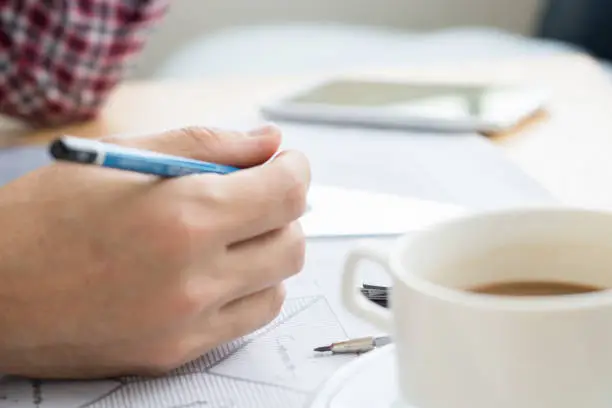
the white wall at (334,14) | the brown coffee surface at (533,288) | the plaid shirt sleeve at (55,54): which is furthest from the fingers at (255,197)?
the white wall at (334,14)

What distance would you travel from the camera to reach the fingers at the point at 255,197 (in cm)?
43

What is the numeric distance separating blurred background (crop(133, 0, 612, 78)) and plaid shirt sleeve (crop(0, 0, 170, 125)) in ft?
1.15

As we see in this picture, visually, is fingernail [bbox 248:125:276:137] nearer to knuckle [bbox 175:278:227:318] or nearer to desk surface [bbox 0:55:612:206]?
knuckle [bbox 175:278:227:318]

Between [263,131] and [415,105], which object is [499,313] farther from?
[415,105]

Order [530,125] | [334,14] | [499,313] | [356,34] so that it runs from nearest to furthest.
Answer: [499,313], [530,125], [356,34], [334,14]

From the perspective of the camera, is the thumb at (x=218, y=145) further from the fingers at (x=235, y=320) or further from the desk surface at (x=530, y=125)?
the desk surface at (x=530, y=125)

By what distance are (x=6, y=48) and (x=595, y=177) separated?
63cm

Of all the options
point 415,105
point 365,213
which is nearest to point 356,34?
point 415,105

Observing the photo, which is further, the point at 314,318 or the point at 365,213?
the point at 365,213

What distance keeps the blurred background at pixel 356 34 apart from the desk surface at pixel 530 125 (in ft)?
0.49

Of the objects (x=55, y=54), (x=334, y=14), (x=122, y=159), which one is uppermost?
(x=122, y=159)

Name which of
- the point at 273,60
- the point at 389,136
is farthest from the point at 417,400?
the point at 273,60

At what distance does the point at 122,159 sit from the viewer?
365 mm

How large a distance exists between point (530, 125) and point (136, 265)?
58 centimetres
